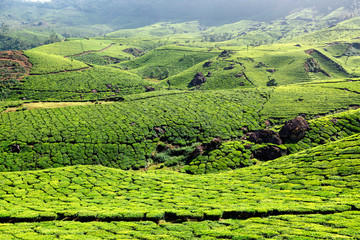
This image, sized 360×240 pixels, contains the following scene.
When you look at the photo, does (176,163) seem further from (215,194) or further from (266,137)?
(266,137)

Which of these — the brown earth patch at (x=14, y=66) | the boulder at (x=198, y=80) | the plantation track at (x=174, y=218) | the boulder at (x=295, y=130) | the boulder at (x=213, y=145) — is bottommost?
the boulder at (x=213, y=145)

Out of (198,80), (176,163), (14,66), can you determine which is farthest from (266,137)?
(14,66)

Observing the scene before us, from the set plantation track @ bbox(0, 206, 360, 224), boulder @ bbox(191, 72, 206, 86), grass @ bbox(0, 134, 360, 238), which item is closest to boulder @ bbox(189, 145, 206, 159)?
grass @ bbox(0, 134, 360, 238)

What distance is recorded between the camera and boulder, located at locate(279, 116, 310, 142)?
64.8 metres

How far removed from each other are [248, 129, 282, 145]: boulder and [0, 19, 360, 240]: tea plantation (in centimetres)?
36

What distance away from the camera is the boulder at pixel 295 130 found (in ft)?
213

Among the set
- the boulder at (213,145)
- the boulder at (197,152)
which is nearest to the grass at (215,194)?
the boulder at (197,152)

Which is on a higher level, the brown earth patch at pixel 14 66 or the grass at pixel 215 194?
the brown earth patch at pixel 14 66

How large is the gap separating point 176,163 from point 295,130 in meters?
41.2

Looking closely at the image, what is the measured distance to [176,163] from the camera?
65.1 m

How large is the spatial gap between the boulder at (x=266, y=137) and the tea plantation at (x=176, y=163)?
0.36 metres

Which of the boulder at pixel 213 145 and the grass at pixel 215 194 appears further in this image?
the boulder at pixel 213 145

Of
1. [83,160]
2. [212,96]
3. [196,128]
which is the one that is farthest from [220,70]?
[83,160]

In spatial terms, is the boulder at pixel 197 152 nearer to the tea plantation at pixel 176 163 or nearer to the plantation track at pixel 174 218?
the tea plantation at pixel 176 163
